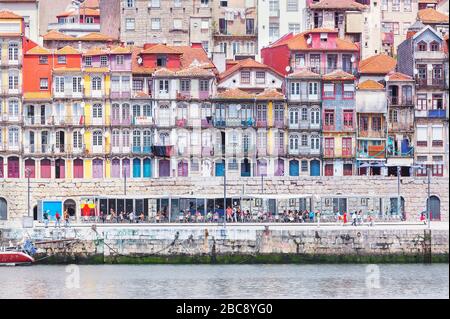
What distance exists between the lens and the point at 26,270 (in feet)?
284

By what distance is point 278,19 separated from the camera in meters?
134

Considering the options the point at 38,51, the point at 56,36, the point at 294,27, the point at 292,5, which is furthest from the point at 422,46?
the point at 56,36

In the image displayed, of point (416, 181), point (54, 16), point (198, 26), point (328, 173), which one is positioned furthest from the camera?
point (54, 16)

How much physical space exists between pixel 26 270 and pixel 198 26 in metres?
48.4

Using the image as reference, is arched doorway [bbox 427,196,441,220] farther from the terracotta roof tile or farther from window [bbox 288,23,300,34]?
the terracotta roof tile

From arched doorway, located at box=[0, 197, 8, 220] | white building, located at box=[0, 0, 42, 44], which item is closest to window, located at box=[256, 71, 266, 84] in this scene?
arched doorway, located at box=[0, 197, 8, 220]

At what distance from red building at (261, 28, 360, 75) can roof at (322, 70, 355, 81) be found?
1.17m

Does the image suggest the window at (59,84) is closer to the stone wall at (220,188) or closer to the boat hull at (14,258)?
the stone wall at (220,188)

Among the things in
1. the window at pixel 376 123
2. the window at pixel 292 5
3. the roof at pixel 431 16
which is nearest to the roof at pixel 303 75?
the window at pixel 376 123

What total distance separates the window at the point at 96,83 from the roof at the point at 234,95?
23.1 feet

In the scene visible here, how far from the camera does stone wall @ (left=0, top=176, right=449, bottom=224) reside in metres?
107

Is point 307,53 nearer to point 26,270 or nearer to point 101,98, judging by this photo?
point 101,98
